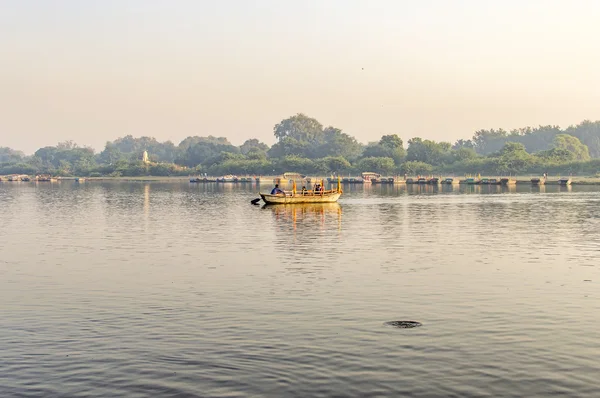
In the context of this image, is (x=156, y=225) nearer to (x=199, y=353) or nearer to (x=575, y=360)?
(x=199, y=353)

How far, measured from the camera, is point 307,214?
84688mm

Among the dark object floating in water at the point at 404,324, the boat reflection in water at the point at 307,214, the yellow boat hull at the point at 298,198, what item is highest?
the yellow boat hull at the point at 298,198

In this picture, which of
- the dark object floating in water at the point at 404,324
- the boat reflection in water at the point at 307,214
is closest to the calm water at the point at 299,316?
the dark object floating in water at the point at 404,324

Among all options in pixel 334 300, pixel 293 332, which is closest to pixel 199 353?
pixel 293 332

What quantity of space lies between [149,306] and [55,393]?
1091 centimetres

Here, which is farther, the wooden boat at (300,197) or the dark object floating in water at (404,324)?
the wooden boat at (300,197)

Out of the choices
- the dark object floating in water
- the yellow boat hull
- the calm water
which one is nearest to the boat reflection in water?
the yellow boat hull

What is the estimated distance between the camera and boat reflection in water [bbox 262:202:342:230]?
72.9 meters

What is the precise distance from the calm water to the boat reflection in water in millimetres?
15752

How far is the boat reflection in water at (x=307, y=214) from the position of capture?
72881mm

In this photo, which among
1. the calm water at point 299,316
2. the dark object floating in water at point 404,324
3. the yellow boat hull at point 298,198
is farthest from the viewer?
the yellow boat hull at point 298,198

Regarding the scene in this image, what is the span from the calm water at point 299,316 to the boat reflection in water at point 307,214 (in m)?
15.8

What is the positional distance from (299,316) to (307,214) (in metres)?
57.1

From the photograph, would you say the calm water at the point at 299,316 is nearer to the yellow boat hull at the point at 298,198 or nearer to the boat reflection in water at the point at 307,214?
the boat reflection in water at the point at 307,214
